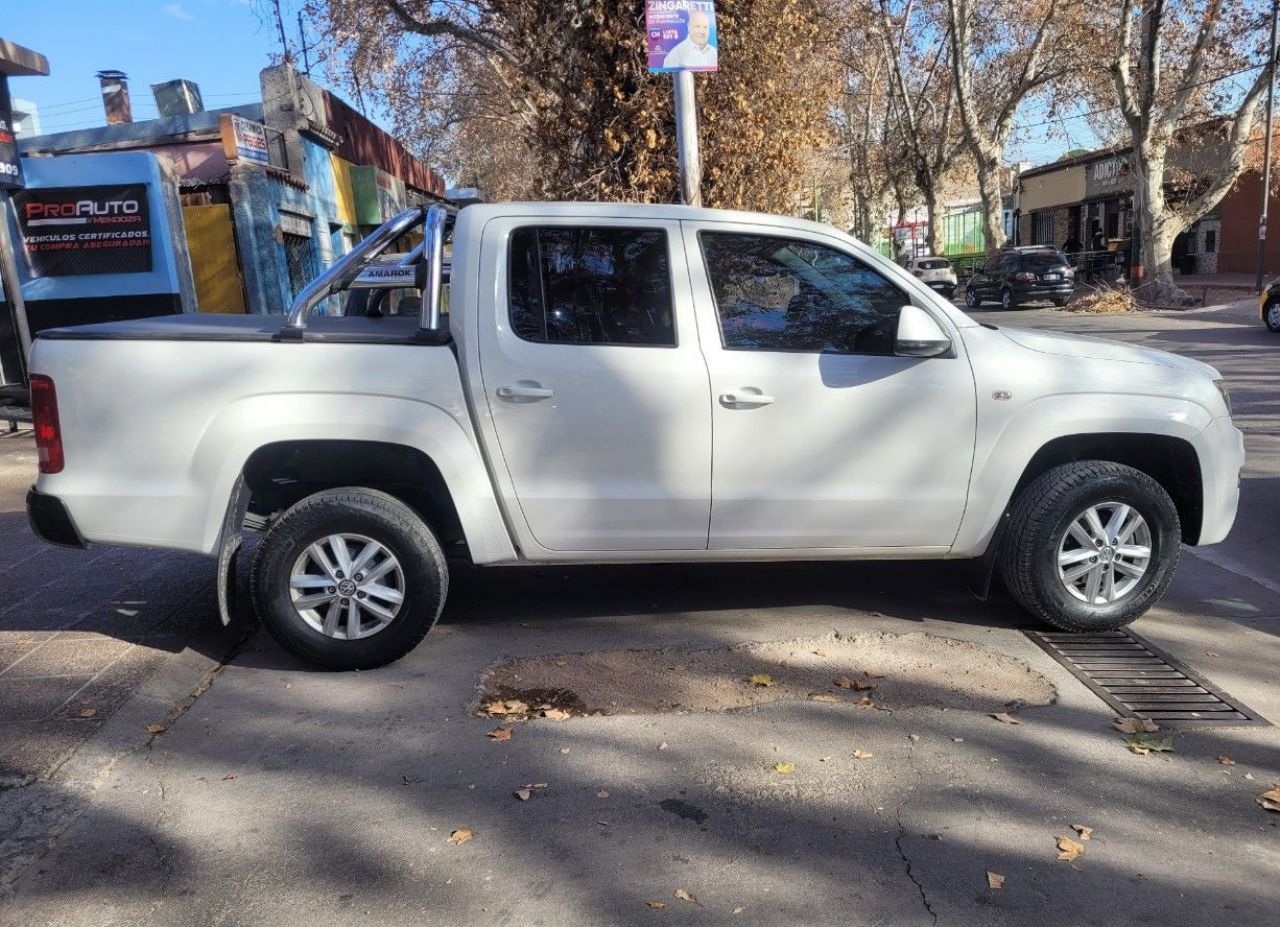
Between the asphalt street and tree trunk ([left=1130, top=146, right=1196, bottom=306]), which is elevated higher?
tree trunk ([left=1130, top=146, right=1196, bottom=306])

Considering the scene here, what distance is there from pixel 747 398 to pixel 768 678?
1.20 m

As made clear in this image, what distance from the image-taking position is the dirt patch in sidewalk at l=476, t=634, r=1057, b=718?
4254 mm

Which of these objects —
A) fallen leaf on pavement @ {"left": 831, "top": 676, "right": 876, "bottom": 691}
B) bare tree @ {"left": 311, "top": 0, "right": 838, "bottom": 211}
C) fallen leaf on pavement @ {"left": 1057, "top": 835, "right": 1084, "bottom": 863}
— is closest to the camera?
fallen leaf on pavement @ {"left": 1057, "top": 835, "right": 1084, "bottom": 863}

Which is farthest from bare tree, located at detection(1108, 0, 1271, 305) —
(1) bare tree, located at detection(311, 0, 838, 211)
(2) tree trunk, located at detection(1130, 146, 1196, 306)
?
(1) bare tree, located at detection(311, 0, 838, 211)

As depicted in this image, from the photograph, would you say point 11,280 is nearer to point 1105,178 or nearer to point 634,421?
point 634,421

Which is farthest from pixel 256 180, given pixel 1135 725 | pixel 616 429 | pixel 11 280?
pixel 1135 725

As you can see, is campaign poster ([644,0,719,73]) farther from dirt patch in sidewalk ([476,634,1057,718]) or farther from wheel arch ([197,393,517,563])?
dirt patch in sidewalk ([476,634,1057,718])

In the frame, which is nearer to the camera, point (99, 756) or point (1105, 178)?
point (99, 756)

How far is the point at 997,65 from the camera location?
36.6 meters

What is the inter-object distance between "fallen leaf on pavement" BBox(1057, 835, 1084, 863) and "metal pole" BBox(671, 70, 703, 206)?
5.54 m

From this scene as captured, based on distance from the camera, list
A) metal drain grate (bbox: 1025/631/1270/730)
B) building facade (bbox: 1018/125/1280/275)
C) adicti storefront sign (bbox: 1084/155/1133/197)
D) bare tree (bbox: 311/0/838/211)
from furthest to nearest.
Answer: adicti storefront sign (bbox: 1084/155/1133/197) < building facade (bbox: 1018/125/1280/275) < bare tree (bbox: 311/0/838/211) < metal drain grate (bbox: 1025/631/1270/730)

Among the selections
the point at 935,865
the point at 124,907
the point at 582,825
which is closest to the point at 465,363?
the point at 582,825

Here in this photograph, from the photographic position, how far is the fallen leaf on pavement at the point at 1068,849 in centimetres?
313

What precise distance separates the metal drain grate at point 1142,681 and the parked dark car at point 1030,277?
83.9 feet
